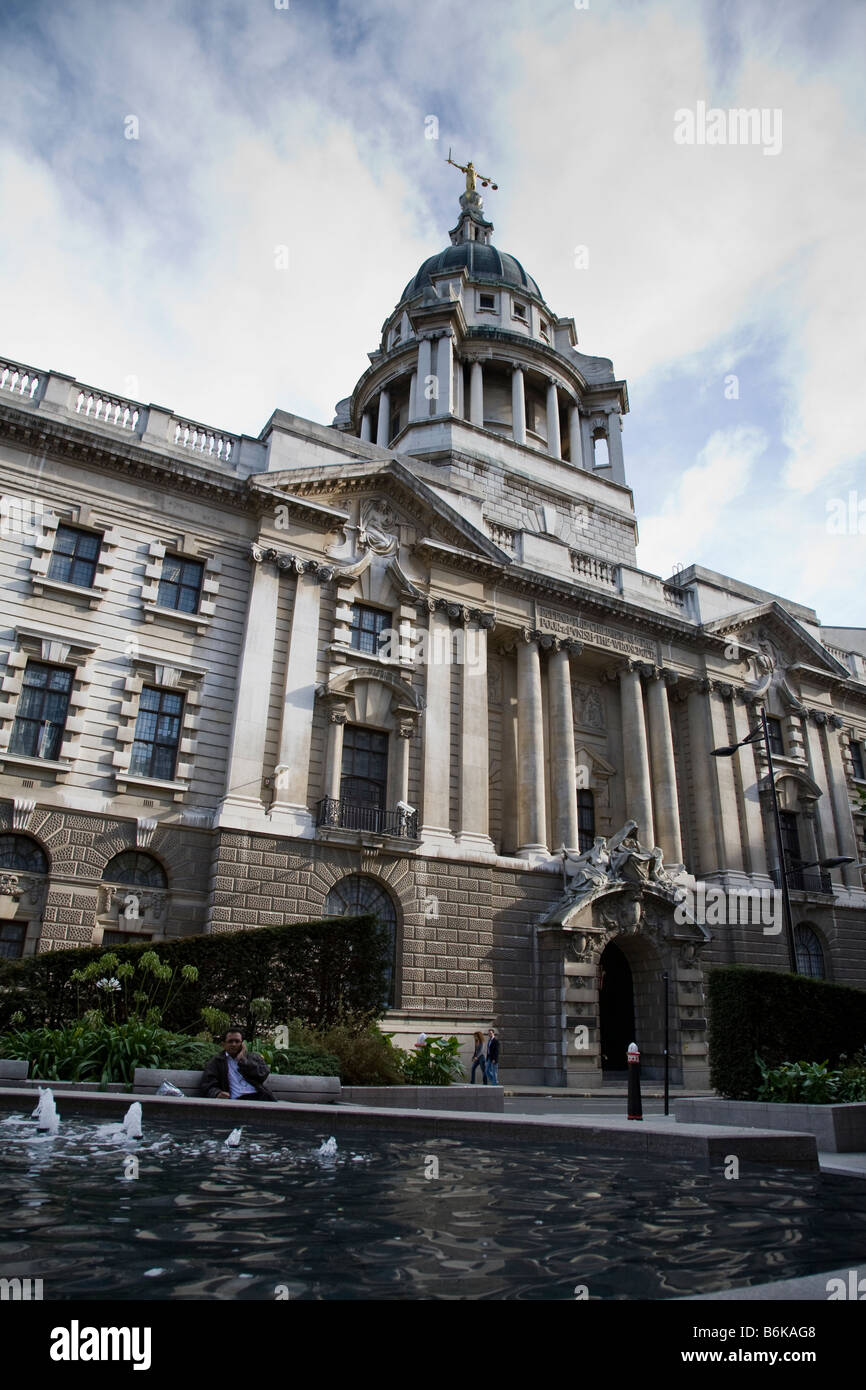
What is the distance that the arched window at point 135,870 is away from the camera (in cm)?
2252

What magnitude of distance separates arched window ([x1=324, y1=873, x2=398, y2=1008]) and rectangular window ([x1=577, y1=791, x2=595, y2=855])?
9.54m

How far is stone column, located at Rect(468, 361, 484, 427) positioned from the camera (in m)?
42.3

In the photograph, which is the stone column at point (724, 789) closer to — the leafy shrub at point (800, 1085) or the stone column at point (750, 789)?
the stone column at point (750, 789)

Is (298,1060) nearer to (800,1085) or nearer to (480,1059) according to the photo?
(800,1085)

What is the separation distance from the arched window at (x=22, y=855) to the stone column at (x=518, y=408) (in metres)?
28.3

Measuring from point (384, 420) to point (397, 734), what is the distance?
2289 centimetres

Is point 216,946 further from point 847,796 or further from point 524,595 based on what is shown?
point 847,796

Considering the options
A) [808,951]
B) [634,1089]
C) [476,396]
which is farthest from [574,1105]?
[476,396]

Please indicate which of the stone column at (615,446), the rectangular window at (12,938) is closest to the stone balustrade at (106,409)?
the rectangular window at (12,938)

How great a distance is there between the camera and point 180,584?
26078 millimetres

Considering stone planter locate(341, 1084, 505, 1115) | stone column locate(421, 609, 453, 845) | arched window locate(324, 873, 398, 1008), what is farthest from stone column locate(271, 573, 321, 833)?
stone planter locate(341, 1084, 505, 1115)
